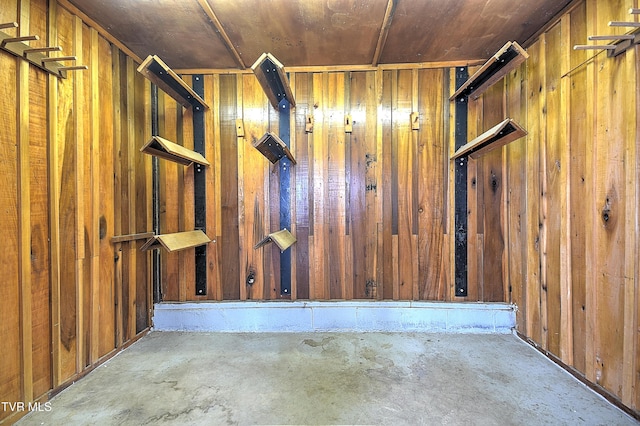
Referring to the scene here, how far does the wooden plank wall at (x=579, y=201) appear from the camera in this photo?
1.30 meters

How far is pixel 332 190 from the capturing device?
226 centimetres

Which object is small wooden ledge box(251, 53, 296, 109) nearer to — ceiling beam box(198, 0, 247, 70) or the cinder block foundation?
ceiling beam box(198, 0, 247, 70)

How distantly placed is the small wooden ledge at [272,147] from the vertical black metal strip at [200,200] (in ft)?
2.38

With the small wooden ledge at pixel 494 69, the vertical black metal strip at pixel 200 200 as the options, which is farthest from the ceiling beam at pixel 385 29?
the vertical black metal strip at pixel 200 200

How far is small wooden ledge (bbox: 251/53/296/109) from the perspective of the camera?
1.63m

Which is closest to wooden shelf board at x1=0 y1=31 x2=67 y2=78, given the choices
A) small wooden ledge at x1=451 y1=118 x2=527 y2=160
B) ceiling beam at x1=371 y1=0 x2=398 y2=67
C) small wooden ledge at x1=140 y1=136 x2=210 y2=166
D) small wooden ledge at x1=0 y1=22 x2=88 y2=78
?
small wooden ledge at x1=0 y1=22 x2=88 y2=78

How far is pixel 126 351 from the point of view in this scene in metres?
1.92

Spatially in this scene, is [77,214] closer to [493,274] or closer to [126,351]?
[126,351]

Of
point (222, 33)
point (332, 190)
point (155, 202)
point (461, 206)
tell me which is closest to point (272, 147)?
point (332, 190)

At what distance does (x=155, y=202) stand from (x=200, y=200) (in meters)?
0.42

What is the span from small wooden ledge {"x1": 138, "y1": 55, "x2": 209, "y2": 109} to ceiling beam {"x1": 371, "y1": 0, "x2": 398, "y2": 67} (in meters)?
1.51

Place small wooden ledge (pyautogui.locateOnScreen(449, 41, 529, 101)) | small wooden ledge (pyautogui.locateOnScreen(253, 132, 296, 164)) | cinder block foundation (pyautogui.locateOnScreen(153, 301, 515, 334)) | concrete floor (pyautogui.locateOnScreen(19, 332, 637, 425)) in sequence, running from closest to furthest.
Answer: concrete floor (pyautogui.locateOnScreen(19, 332, 637, 425))
small wooden ledge (pyautogui.locateOnScreen(449, 41, 529, 101))
small wooden ledge (pyautogui.locateOnScreen(253, 132, 296, 164))
cinder block foundation (pyautogui.locateOnScreen(153, 301, 515, 334))

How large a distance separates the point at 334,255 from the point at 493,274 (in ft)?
4.74

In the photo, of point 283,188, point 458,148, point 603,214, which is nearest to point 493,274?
point 603,214
